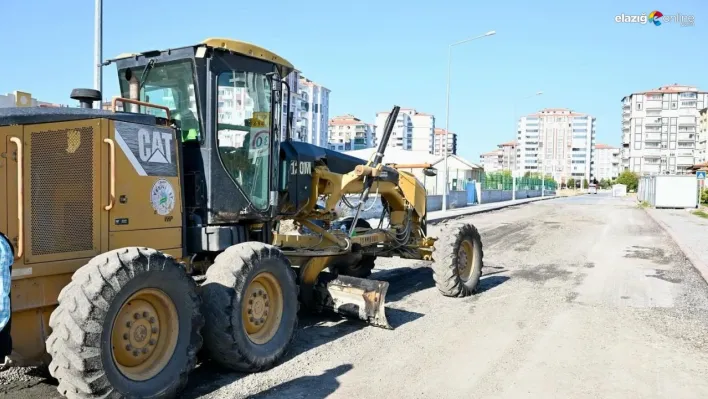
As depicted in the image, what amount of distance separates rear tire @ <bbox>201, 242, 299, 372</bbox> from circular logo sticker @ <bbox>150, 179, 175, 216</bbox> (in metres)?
0.64

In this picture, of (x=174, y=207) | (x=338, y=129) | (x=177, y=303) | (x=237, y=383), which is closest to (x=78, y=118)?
(x=174, y=207)

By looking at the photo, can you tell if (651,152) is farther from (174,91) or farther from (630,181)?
(174,91)

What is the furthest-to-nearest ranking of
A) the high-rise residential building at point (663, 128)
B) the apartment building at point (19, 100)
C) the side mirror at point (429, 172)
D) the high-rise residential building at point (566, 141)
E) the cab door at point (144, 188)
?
the high-rise residential building at point (566, 141) < the high-rise residential building at point (663, 128) < the side mirror at point (429, 172) < the apartment building at point (19, 100) < the cab door at point (144, 188)

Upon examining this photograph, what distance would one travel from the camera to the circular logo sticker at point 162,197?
4.98m

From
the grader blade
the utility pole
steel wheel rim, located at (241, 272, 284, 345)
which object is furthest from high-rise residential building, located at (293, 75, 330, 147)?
steel wheel rim, located at (241, 272, 284, 345)

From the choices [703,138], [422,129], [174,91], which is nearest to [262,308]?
[174,91]

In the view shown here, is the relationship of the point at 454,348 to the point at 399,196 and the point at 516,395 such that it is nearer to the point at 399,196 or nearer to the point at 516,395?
the point at 516,395

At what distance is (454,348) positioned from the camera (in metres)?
6.29

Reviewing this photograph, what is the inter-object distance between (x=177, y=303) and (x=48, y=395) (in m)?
1.28

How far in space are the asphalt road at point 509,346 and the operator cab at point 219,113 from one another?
1575mm

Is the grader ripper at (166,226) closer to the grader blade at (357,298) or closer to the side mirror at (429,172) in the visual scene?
the grader blade at (357,298)

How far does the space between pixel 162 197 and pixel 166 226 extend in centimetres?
26

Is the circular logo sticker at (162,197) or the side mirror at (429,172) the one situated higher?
the side mirror at (429,172)

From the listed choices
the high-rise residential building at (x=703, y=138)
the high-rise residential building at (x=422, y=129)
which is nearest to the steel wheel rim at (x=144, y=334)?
the high-rise residential building at (x=703, y=138)
